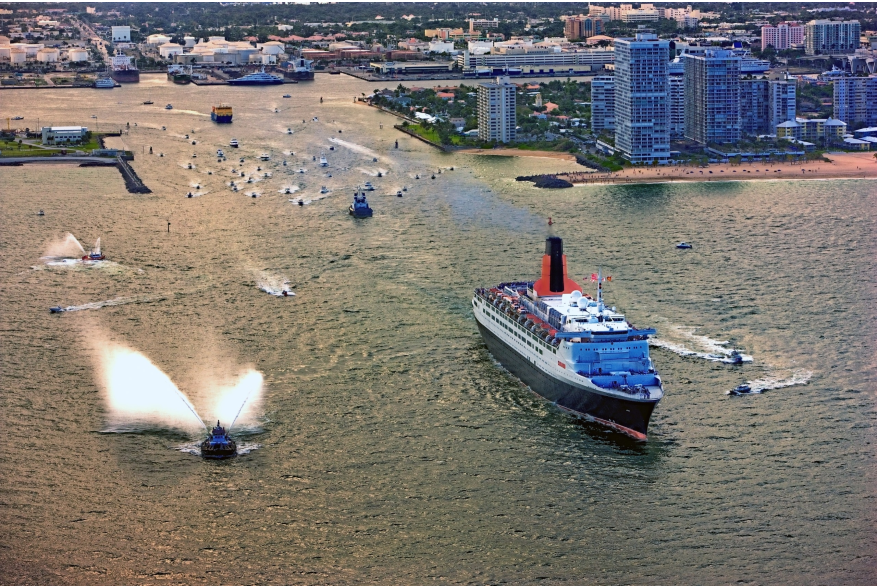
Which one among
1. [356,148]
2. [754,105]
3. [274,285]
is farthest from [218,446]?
[754,105]

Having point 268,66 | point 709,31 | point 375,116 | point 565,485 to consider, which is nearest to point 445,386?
point 565,485

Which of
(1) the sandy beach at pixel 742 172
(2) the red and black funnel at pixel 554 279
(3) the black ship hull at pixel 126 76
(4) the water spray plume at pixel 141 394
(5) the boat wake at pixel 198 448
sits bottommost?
(5) the boat wake at pixel 198 448

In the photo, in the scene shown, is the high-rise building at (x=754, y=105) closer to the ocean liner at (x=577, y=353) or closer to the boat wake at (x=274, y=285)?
the boat wake at (x=274, y=285)

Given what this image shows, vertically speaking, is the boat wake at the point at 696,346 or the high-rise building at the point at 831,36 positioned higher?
the high-rise building at the point at 831,36

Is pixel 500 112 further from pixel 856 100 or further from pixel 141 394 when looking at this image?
pixel 141 394

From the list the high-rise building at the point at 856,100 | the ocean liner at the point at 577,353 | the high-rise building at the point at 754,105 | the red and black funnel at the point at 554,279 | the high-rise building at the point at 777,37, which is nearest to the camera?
the ocean liner at the point at 577,353

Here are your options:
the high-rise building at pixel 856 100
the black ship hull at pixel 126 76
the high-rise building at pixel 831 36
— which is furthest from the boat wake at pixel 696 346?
the high-rise building at pixel 831 36
